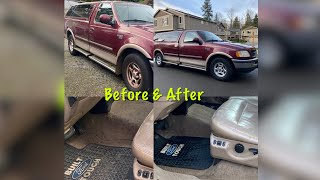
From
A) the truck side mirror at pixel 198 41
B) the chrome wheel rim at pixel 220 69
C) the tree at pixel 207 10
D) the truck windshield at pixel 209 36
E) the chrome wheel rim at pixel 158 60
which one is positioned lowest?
the chrome wheel rim at pixel 220 69

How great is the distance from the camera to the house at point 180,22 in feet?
6.80

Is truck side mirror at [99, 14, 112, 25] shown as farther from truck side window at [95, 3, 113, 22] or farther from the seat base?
the seat base

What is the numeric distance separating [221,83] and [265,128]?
1.58 ft

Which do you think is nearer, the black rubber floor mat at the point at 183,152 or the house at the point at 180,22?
the house at the point at 180,22

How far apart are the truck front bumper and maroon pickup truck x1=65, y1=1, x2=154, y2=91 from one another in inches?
24.5

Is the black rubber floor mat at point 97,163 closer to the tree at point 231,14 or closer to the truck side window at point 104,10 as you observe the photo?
the truck side window at point 104,10

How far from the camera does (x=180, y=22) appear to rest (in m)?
2.11

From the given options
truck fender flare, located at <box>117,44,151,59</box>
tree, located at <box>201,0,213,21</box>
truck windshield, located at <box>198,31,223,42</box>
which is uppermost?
tree, located at <box>201,0,213,21</box>

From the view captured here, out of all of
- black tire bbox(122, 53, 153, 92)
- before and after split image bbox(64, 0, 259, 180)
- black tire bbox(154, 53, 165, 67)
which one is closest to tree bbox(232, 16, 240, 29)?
before and after split image bbox(64, 0, 259, 180)

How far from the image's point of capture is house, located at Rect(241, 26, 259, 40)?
213cm

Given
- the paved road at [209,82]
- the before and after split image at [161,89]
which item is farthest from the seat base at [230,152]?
the paved road at [209,82]

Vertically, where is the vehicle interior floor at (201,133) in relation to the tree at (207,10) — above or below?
below

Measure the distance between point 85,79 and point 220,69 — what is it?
38.7 inches

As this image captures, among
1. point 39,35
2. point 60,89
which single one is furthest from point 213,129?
point 39,35
